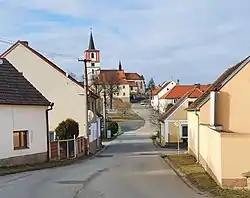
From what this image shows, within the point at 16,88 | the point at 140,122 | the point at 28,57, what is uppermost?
the point at 28,57

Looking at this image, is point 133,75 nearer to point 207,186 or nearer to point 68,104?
point 68,104

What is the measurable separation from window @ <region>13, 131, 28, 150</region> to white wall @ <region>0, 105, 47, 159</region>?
0.73 feet

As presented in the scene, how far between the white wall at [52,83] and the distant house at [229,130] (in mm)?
19907

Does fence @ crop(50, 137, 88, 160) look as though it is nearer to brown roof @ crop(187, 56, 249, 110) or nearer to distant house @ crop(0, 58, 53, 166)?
Answer: distant house @ crop(0, 58, 53, 166)

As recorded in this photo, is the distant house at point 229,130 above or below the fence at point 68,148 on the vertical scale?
above

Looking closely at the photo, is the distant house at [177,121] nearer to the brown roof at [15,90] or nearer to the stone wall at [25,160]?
the stone wall at [25,160]

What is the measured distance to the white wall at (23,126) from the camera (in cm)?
2439

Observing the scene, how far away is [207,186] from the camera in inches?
617

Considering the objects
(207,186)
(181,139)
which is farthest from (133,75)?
(207,186)

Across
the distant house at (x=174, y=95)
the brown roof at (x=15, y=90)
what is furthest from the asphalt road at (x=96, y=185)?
the distant house at (x=174, y=95)

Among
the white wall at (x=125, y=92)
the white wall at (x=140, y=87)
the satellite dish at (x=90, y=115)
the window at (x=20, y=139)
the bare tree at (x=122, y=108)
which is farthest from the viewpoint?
the white wall at (x=140, y=87)

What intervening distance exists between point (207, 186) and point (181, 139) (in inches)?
1430

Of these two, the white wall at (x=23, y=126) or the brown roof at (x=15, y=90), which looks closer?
the white wall at (x=23, y=126)

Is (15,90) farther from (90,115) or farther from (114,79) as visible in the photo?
(114,79)
